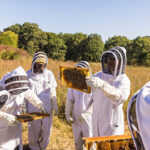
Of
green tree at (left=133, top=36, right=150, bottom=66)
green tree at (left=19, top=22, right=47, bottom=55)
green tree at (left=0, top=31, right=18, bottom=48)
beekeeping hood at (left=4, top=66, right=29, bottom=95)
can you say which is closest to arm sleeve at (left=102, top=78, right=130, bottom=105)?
beekeeping hood at (left=4, top=66, right=29, bottom=95)

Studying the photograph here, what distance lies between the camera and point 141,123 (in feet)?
3.97

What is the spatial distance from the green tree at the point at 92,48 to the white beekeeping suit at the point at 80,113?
34657 millimetres

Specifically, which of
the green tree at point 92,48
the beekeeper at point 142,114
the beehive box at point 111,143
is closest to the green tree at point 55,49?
the green tree at point 92,48

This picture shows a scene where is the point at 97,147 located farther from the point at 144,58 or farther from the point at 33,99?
the point at 144,58

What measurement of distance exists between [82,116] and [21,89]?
1396 mm

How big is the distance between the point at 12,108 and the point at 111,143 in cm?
197

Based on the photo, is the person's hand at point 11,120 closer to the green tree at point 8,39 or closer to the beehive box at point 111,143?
the beehive box at point 111,143

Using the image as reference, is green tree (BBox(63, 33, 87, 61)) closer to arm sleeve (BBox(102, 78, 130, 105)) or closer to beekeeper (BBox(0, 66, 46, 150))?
beekeeper (BBox(0, 66, 46, 150))

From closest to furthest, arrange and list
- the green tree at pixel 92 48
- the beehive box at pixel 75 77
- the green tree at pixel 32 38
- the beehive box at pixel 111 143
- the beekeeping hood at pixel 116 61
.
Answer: the beehive box at pixel 111 143, the beekeeping hood at pixel 116 61, the beehive box at pixel 75 77, the green tree at pixel 92 48, the green tree at pixel 32 38

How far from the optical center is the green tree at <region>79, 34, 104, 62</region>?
38219 mm

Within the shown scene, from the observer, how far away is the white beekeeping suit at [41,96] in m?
4.30

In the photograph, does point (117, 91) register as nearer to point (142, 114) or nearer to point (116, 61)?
point (116, 61)

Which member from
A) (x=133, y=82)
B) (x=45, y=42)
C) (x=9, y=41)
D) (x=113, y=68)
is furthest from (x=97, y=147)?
(x=45, y=42)

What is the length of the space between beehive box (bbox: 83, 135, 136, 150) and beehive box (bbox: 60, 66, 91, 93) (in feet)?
3.47
